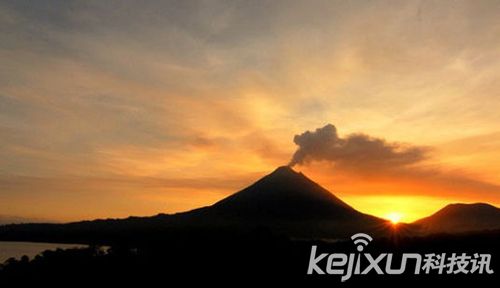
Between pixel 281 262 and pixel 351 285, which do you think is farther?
pixel 281 262

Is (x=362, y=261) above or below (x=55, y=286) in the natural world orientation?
above

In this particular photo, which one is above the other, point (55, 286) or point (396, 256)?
point (396, 256)

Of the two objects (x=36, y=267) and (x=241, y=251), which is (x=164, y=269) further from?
(x=36, y=267)

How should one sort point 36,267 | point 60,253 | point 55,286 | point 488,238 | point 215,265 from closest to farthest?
1. point 55,286
2. point 215,265
3. point 36,267
4. point 60,253
5. point 488,238

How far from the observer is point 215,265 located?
68438 mm

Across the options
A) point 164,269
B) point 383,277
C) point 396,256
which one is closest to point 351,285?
point 383,277

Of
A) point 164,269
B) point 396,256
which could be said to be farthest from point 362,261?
point 164,269

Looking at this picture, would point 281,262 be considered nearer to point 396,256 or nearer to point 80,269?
point 396,256

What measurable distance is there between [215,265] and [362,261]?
56.0 feet

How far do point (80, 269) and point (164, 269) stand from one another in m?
10.1

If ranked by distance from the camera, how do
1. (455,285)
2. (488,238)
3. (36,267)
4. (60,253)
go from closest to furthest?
(455,285), (36,267), (60,253), (488,238)

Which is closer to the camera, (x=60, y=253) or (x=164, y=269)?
(x=164, y=269)

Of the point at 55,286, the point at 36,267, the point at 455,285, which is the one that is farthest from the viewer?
the point at 36,267

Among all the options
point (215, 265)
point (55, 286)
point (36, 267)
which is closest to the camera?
point (55, 286)
